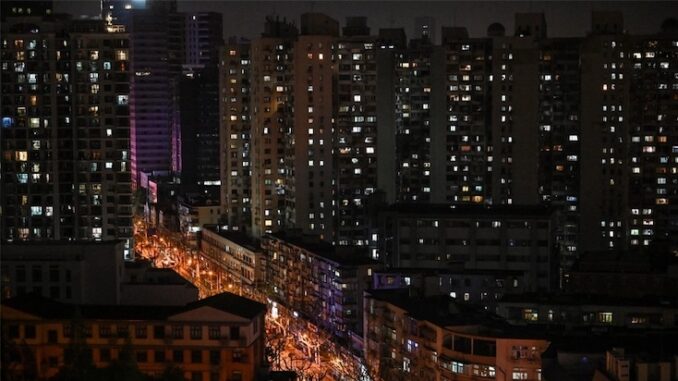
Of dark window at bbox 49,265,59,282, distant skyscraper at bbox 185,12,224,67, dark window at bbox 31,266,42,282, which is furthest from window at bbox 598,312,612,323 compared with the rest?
distant skyscraper at bbox 185,12,224,67

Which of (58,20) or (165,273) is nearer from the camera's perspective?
(165,273)

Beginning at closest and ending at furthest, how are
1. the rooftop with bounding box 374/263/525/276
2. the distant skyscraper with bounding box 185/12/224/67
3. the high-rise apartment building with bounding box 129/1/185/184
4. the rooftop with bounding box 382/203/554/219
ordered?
the rooftop with bounding box 374/263/525/276 < the rooftop with bounding box 382/203/554/219 < the high-rise apartment building with bounding box 129/1/185/184 < the distant skyscraper with bounding box 185/12/224/67

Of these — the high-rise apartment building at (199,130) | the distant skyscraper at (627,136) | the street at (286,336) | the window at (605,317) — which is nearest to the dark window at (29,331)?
the street at (286,336)

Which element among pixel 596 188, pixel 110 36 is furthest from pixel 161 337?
pixel 596 188

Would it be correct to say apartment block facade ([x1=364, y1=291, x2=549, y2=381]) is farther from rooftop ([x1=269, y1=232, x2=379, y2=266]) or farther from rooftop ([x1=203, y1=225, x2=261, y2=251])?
rooftop ([x1=203, y1=225, x2=261, y2=251])

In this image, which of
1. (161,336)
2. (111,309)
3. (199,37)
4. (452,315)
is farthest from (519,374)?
(199,37)

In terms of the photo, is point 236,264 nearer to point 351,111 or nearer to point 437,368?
point 351,111

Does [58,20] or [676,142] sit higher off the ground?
[58,20]

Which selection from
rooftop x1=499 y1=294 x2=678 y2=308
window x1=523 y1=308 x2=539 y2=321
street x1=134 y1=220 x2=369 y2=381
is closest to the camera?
rooftop x1=499 y1=294 x2=678 y2=308
